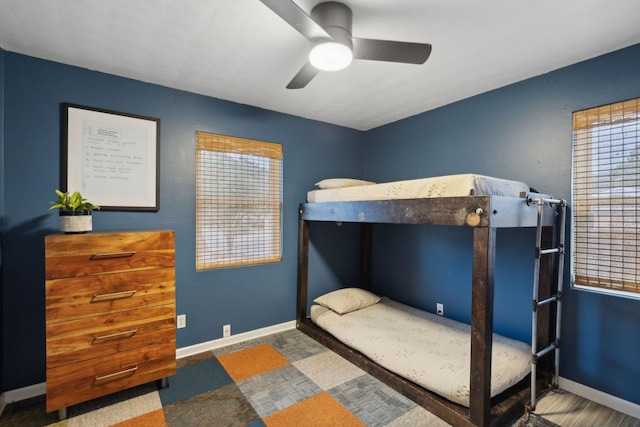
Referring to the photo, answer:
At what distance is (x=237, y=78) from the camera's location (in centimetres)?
233

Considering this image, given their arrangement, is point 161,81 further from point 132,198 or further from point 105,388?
point 105,388

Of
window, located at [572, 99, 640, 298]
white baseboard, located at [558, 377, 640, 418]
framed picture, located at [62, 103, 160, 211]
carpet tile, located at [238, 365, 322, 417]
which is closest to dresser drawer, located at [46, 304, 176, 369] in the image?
carpet tile, located at [238, 365, 322, 417]

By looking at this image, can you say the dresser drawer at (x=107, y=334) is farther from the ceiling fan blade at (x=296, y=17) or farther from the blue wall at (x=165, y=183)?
the ceiling fan blade at (x=296, y=17)

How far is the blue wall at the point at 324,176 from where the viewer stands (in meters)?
1.95

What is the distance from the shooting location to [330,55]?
1.54 meters

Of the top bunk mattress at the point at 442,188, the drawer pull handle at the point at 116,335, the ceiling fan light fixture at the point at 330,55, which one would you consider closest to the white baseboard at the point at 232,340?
the drawer pull handle at the point at 116,335

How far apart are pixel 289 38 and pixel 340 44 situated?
463 mm

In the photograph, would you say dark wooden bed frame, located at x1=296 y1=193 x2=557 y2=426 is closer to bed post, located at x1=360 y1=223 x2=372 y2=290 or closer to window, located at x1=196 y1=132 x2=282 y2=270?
window, located at x1=196 y1=132 x2=282 y2=270

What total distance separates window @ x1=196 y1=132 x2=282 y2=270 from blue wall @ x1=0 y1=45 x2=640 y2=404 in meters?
0.09

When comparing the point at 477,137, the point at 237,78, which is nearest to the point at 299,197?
the point at 237,78

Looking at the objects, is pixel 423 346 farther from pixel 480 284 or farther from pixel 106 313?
pixel 106 313

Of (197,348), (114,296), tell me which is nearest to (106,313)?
(114,296)

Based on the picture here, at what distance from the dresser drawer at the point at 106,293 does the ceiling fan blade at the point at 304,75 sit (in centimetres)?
160

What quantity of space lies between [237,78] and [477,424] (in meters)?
2.86
